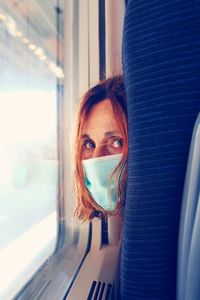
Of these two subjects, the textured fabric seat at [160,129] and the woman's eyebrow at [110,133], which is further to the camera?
the woman's eyebrow at [110,133]

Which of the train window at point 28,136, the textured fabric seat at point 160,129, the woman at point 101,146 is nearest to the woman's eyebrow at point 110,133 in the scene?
the woman at point 101,146

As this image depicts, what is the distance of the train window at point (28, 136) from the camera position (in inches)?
34.4

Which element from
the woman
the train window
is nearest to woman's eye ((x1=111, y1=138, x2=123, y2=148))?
the woman

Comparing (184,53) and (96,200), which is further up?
Result: (184,53)

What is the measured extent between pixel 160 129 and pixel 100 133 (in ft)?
1.30

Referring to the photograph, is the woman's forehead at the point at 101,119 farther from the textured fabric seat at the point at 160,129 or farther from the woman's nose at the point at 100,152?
the textured fabric seat at the point at 160,129

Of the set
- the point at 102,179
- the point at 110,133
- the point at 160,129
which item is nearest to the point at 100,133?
the point at 110,133

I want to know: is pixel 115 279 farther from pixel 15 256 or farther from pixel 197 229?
pixel 197 229

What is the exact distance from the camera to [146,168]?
561 millimetres

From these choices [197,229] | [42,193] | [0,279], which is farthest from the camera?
[42,193]

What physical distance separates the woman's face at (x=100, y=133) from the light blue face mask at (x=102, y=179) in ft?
0.08

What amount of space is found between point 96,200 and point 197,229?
461 millimetres

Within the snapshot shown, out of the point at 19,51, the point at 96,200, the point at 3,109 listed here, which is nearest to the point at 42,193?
the point at 96,200

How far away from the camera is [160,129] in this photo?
1.82 ft
